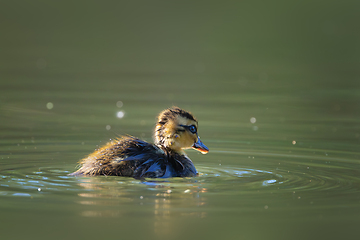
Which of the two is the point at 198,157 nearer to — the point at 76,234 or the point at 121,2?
the point at 76,234

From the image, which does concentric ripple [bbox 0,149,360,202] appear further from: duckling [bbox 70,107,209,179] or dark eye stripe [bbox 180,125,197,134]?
dark eye stripe [bbox 180,125,197,134]

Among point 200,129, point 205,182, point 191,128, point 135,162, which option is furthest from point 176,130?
point 200,129

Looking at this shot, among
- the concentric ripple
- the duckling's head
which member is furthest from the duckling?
the concentric ripple

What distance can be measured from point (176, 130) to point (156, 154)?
0.50m

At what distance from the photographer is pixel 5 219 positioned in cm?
572

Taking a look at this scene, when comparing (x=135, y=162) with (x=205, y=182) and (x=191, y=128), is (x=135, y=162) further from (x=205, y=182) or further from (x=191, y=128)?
(x=191, y=128)

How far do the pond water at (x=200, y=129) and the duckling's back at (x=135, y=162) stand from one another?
0.62 feet

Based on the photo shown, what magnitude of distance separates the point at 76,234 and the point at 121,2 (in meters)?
34.2

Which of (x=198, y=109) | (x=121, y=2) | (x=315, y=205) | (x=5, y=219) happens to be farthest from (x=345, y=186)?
(x=121, y=2)

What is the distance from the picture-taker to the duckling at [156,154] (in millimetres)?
7363

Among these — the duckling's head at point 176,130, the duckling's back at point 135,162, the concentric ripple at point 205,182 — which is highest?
the duckling's head at point 176,130

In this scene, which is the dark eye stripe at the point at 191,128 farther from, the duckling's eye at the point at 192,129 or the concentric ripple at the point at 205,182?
the concentric ripple at the point at 205,182

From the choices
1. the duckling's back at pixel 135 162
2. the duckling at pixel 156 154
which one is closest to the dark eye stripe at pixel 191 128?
the duckling at pixel 156 154

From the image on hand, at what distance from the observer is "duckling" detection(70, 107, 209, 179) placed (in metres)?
7.36
